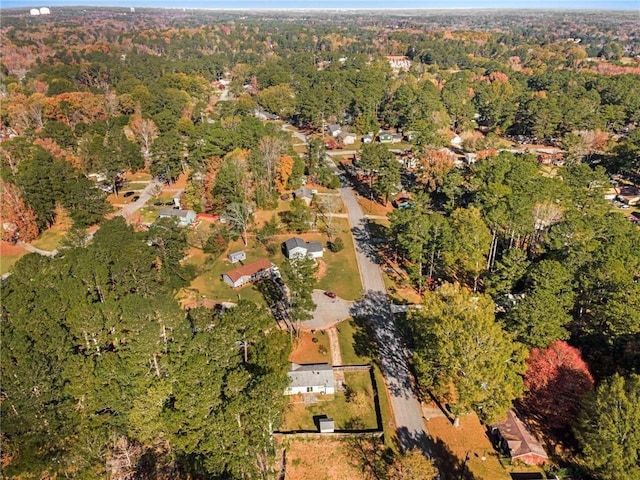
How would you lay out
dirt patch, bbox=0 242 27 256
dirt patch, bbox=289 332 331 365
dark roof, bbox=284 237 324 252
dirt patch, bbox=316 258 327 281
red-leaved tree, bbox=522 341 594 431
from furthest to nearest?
dirt patch, bbox=0 242 27 256
dark roof, bbox=284 237 324 252
dirt patch, bbox=316 258 327 281
dirt patch, bbox=289 332 331 365
red-leaved tree, bbox=522 341 594 431

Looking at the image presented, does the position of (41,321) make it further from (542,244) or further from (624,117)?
(624,117)

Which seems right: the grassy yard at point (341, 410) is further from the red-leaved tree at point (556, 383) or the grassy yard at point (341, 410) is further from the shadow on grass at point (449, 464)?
the red-leaved tree at point (556, 383)

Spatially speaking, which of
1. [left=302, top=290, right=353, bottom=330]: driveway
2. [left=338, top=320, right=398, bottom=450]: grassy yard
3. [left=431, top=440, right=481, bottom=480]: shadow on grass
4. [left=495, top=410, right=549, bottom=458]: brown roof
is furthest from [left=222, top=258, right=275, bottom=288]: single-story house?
[left=495, top=410, right=549, bottom=458]: brown roof

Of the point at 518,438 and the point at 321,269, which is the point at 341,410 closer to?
the point at 518,438

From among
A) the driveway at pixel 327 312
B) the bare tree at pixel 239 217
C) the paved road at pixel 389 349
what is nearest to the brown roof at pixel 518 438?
the paved road at pixel 389 349

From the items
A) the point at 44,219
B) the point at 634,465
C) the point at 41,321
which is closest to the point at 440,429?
the point at 634,465

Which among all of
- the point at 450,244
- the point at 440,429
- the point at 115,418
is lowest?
the point at 440,429

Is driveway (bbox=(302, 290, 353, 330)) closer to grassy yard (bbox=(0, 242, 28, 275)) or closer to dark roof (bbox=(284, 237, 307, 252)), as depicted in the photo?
dark roof (bbox=(284, 237, 307, 252))

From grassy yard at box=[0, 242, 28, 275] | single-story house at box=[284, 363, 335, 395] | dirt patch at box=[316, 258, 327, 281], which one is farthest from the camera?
grassy yard at box=[0, 242, 28, 275]
